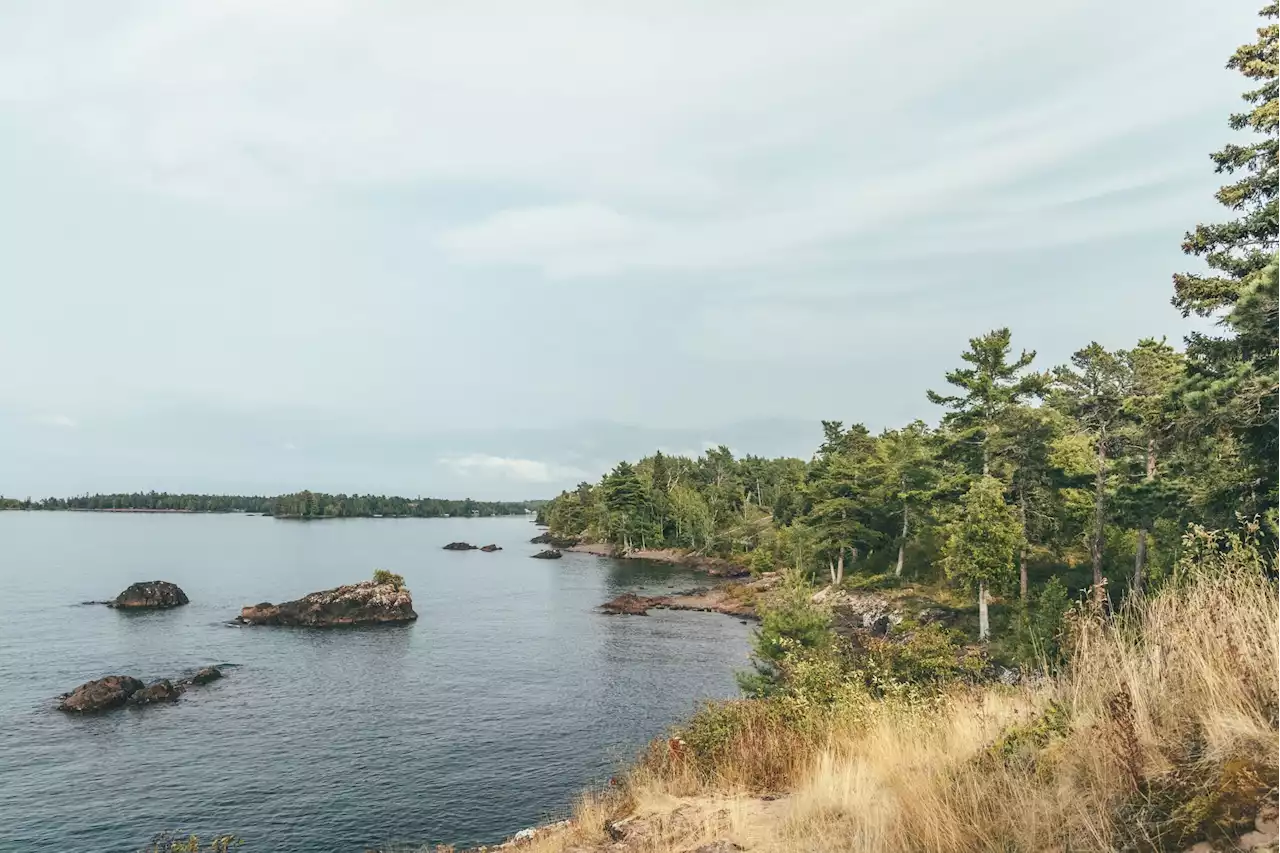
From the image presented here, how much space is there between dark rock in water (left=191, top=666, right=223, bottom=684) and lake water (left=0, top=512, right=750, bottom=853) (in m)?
1.19

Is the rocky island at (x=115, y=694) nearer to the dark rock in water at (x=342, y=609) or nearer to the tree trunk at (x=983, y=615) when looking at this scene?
the dark rock in water at (x=342, y=609)

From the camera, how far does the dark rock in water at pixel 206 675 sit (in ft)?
141

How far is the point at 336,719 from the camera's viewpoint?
120 ft

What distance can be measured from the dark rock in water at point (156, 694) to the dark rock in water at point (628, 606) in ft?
131

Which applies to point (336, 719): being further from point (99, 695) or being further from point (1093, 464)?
point (1093, 464)

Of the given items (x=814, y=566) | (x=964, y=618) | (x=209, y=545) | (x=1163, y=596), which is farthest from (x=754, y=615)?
(x=209, y=545)

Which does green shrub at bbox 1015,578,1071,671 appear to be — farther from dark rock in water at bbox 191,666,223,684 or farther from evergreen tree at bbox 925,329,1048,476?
dark rock in water at bbox 191,666,223,684

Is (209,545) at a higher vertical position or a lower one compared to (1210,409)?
lower

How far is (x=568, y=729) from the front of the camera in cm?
3500

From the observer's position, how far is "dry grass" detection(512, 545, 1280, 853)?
15.9 ft

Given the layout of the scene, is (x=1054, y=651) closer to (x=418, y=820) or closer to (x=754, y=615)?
(x=418, y=820)

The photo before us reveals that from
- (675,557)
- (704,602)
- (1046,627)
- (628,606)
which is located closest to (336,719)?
(1046,627)

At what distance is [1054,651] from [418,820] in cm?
2708

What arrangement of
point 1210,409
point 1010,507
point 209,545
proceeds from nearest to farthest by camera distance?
point 1210,409
point 1010,507
point 209,545
